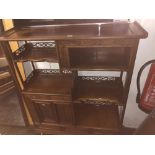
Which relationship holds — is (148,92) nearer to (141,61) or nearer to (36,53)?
(141,61)

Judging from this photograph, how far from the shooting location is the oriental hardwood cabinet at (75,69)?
→ 1178mm

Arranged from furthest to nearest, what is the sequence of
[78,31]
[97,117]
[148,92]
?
[97,117], [148,92], [78,31]

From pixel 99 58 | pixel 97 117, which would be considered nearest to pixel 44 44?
pixel 99 58

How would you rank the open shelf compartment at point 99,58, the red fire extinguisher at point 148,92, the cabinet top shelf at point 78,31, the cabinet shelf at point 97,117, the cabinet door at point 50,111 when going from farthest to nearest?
1. the cabinet shelf at point 97,117
2. the cabinet door at point 50,111
3. the red fire extinguisher at point 148,92
4. the open shelf compartment at point 99,58
5. the cabinet top shelf at point 78,31

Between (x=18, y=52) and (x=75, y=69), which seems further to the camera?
(x=18, y=52)

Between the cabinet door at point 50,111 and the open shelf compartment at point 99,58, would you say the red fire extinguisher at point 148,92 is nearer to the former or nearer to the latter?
the open shelf compartment at point 99,58

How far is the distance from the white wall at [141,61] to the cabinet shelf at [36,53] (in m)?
0.75

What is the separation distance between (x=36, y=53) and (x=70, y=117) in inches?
26.5

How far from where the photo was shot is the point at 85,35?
1.15 meters

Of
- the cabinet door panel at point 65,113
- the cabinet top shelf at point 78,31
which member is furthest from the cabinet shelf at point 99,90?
the cabinet top shelf at point 78,31

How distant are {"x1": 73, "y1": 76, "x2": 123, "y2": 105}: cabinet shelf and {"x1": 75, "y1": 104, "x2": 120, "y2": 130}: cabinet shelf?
230mm

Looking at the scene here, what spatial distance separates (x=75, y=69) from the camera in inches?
51.7
